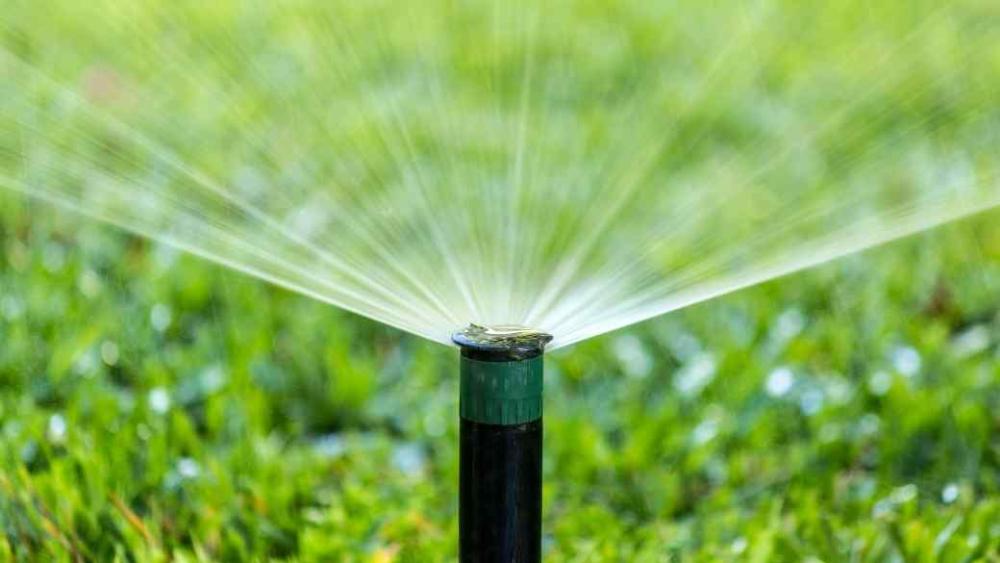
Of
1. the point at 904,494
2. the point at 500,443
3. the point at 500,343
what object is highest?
the point at 500,343

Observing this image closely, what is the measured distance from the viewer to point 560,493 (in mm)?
2398

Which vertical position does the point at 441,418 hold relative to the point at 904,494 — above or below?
above

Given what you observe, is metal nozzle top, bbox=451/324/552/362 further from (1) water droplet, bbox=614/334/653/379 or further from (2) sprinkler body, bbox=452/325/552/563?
(1) water droplet, bbox=614/334/653/379

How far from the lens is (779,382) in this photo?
268 cm

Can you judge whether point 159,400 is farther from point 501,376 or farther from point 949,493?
point 949,493

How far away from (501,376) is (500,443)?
3.3 inches

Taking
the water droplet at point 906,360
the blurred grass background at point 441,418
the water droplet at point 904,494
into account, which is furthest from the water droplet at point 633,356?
the water droplet at point 904,494

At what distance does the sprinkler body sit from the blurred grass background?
1.86 ft

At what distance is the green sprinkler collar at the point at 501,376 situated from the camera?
1507 millimetres

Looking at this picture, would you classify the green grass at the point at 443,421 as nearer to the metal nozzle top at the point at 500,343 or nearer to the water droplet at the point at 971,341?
the water droplet at the point at 971,341

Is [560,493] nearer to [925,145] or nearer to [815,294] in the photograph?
[815,294]

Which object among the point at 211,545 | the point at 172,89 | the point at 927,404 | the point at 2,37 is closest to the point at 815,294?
the point at 927,404

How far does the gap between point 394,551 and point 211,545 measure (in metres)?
0.29

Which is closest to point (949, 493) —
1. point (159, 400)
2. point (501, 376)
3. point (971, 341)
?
point (971, 341)
